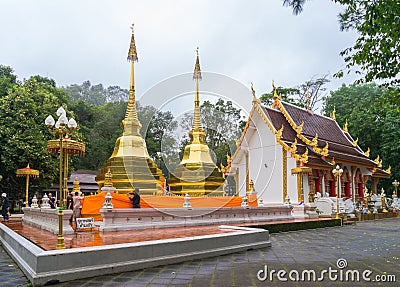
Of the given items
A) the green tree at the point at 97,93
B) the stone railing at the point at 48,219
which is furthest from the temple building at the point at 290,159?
the green tree at the point at 97,93

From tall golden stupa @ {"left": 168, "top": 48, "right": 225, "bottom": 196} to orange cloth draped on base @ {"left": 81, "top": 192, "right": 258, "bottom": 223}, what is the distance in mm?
2393

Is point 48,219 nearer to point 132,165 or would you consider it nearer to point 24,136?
point 132,165

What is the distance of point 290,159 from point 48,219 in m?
14.3

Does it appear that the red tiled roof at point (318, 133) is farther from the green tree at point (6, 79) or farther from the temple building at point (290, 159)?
the green tree at point (6, 79)

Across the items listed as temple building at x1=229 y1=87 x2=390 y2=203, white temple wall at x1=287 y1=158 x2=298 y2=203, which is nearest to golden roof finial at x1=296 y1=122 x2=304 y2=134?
temple building at x1=229 y1=87 x2=390 y2=203

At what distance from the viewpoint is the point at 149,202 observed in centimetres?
1595

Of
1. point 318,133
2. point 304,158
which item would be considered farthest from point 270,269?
point 318,133

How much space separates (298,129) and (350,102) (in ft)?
58.7

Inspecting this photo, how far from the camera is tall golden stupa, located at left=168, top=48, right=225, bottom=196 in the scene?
70.2ft

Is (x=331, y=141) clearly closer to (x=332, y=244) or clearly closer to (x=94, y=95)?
(x=332, y=244)

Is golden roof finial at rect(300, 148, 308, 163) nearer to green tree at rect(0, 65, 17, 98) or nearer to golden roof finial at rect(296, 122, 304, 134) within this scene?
golden roof finial at rect(296, 122, 304, 134)

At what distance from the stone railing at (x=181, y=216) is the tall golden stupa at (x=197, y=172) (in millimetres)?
4216

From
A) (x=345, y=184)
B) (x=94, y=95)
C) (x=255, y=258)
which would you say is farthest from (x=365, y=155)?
(x=94, y=95)

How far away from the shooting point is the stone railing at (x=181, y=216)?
40.9ft
